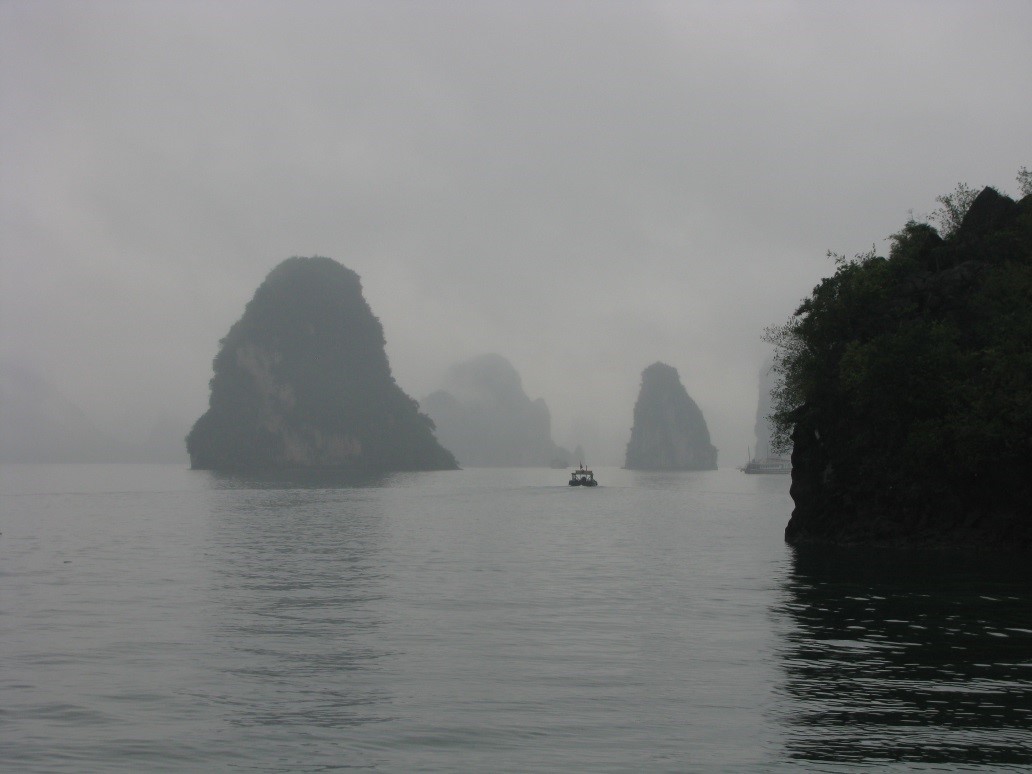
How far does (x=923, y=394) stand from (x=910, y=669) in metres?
28.8

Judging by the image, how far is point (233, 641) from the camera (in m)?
23.5

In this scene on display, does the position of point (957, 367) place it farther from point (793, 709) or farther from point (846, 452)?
point (793, 709)

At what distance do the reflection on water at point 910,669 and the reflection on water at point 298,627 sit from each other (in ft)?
25.5

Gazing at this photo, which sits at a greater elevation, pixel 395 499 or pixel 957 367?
pixel 957 367

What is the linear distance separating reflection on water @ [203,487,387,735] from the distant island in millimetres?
23873

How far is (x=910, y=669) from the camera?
19.9 meters

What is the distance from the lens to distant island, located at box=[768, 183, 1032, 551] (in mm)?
43344

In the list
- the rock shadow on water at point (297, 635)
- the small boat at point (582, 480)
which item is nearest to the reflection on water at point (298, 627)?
the rock shadow on water at point (297, 635)

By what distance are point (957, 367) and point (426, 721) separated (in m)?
37.0

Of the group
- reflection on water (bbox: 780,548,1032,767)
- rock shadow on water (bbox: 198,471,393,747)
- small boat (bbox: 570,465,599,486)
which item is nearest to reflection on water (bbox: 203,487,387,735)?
rock shadow on water (bbox: 198,471,393,747)

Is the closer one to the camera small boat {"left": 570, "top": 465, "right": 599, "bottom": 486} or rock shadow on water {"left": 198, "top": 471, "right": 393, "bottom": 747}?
rock shadow on water {"left": 198, "top": 471, "right": 393, "bottom": 747}

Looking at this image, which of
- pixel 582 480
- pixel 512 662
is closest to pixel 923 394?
pixel 512 662

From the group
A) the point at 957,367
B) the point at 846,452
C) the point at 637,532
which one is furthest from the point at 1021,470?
the point at 637,532

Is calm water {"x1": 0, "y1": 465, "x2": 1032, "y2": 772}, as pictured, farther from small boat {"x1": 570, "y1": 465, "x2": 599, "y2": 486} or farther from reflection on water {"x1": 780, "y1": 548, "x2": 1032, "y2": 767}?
small boat {"x1": 570, "y1": 465, "x2": 599, "y2": 486}
